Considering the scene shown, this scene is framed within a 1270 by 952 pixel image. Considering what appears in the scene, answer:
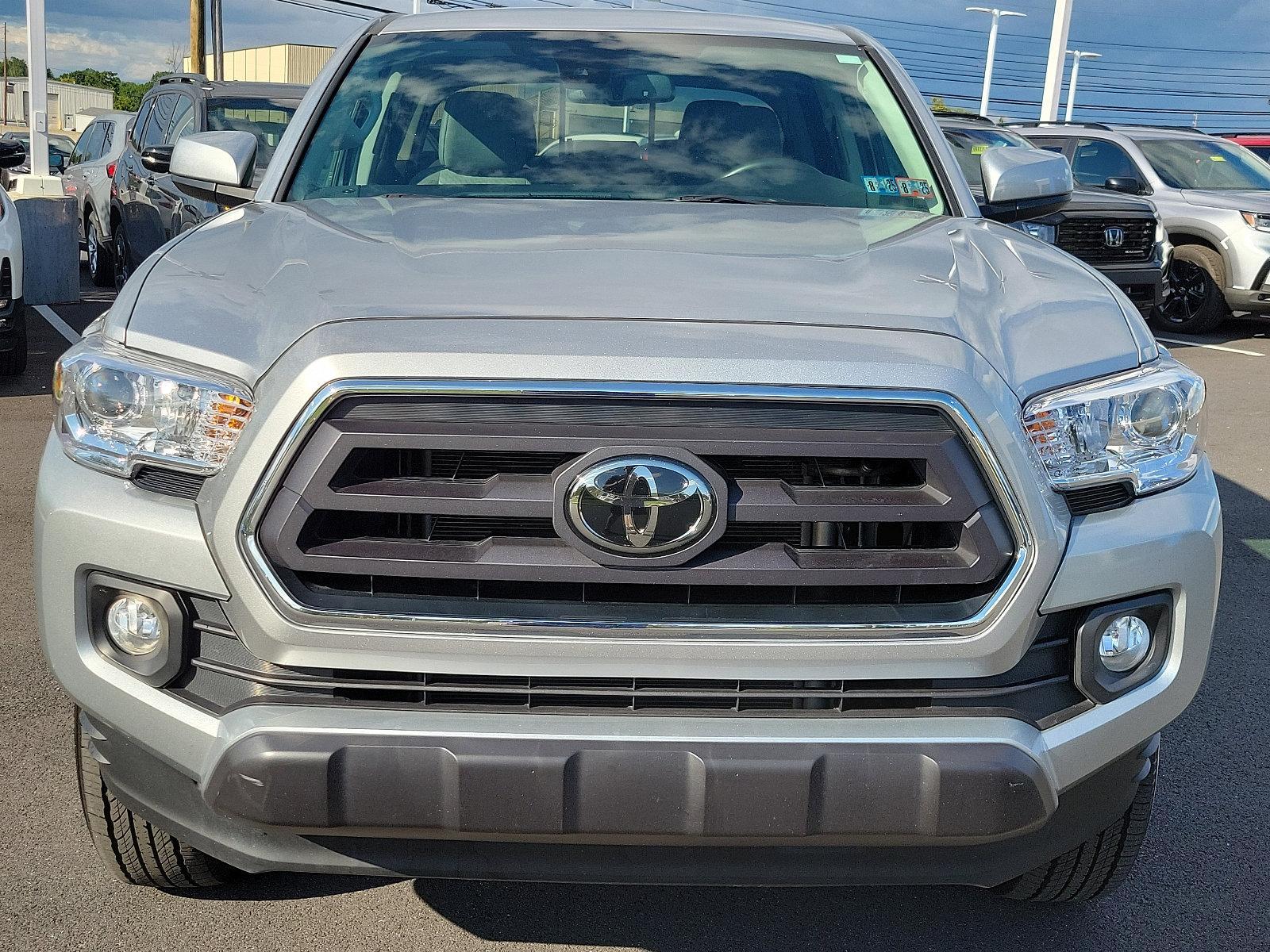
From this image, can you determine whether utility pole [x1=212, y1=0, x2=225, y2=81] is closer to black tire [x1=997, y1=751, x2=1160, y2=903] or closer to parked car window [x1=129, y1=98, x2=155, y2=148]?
parked car window [x1=129, y1=98, x2=155, y2=148]

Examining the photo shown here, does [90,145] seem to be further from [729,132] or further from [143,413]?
[143,413]

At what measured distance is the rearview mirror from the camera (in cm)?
352

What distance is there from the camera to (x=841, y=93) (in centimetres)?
366

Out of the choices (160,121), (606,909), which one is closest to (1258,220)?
(160,121)

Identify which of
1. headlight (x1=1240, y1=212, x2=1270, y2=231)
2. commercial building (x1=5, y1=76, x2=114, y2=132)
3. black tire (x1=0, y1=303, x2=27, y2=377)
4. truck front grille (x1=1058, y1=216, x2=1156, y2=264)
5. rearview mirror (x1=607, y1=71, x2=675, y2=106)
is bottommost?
commercial building (x1=5, y1=76, x2=114, y2=132)

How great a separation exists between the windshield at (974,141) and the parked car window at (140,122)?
22.8 feet

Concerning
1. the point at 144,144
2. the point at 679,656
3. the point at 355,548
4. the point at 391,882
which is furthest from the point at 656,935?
the point at 144,144

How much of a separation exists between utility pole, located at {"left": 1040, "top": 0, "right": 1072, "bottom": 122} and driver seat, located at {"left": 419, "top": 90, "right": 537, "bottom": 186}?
19157 mm

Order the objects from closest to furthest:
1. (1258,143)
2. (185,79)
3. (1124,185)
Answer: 1. (185,79)
2. (1124,185)
3. (1258,143)

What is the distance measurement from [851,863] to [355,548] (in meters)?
0.90

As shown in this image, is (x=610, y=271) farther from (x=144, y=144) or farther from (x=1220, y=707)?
(x=144, y=144)

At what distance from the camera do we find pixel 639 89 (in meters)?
3.54

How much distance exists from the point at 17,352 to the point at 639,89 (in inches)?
230

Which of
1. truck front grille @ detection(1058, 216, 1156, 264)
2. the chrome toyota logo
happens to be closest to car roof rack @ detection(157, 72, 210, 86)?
truck front grille @ detection(1058, 216, 1156, 264)
